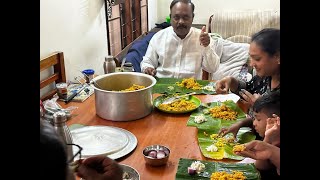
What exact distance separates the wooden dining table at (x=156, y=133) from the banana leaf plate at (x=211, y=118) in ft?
0.08

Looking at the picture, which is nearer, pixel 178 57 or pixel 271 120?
pixel 271 120

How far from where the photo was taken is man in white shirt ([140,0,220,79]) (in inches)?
83.7

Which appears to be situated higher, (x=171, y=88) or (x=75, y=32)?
(x=75, y=32)

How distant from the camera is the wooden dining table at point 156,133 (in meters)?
0.97

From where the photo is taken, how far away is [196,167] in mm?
909

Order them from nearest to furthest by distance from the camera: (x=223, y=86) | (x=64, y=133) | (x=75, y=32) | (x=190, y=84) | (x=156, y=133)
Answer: (x=64, y=133)
(x=156, y=133)
(x=223, y=86)
(x=190, y=84)
(x=75, y=32)

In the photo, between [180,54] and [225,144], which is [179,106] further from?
[180,54]

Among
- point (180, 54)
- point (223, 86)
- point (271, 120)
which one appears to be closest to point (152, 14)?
point (180, 54)

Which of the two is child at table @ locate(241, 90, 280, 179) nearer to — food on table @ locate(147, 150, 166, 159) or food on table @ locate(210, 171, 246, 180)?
food on table @ locate(210, 171, 246, 180)

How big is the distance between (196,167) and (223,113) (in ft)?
1.41
